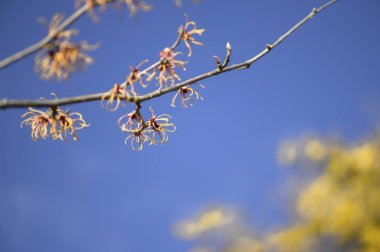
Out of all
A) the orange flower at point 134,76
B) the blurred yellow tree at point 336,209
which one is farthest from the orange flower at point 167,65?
the blurred yellow tree at point 336,209

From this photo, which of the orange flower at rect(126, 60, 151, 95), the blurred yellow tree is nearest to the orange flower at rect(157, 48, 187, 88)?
the orange flower at rect(126, 60, 151, 95)

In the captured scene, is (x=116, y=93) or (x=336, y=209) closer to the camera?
(x=116, y=93)

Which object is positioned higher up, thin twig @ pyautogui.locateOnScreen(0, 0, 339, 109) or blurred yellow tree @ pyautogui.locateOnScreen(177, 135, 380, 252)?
blurred yellow tree @ pyautogui.locateOnScreen(177, 135, 380, 252)

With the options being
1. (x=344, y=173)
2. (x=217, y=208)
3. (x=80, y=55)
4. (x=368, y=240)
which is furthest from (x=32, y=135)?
(x=217, y=208)

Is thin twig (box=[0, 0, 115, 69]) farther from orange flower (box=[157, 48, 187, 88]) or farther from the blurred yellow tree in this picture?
the blurred yellow tree

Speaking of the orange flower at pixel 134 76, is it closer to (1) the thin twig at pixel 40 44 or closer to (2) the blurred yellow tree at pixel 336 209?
(1) the thin twig at pixel 40 44

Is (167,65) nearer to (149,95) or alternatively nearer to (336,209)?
(149,95)

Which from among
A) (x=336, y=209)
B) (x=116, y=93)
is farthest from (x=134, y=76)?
(x=336, y=209)

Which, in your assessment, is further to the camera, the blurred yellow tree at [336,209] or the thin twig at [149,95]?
the blurred yellow tree at [336,209]

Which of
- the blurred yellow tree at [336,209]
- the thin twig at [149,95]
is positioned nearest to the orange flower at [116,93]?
the thin twig at [149,95]

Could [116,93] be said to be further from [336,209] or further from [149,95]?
[336,209]

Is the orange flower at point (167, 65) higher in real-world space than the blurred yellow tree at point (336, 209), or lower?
lower

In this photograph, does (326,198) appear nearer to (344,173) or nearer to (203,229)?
(344,173)

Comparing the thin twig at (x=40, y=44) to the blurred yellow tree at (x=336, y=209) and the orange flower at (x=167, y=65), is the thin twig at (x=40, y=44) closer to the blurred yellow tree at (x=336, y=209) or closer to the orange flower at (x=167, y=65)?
the orange flower at (x=167, y=65)
